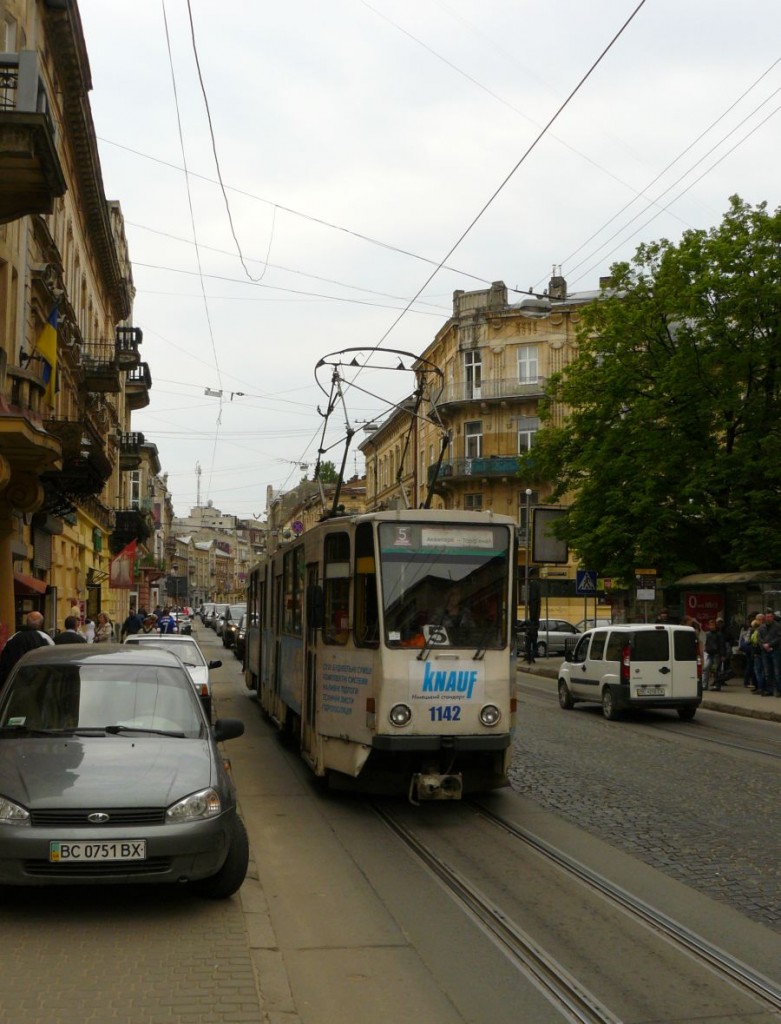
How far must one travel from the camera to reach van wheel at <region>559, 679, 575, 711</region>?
75.2 feet

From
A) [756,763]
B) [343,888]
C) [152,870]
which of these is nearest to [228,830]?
[152,870]

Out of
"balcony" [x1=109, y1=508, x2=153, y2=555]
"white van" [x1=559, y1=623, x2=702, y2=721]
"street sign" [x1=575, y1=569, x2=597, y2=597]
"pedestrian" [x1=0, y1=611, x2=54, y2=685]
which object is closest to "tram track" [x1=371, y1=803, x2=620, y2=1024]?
"pedestrian" [x1=0, y1=611, x2=54, y2=685]

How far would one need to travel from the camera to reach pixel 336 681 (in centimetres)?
1132

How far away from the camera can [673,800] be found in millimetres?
11273

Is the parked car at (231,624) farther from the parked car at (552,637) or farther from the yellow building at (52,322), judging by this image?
the parked car at (552,637)

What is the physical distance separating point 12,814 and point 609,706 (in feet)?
50.8

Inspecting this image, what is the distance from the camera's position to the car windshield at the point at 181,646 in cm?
1895

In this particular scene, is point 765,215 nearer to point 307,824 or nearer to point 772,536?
point 772,536

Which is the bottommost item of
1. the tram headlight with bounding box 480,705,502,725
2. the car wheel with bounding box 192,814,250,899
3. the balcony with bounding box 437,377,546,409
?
the car wheel with bounding box 192,814,250,899

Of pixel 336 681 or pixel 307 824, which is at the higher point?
pixel 336 681

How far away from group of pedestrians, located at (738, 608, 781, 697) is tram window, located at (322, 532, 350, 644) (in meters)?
14.9

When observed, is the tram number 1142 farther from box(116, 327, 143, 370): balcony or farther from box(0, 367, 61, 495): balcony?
box(116, 327, 143, 370): balcony

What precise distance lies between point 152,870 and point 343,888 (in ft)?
5.44

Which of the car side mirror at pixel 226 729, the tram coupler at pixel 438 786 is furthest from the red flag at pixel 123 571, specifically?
the car side mirror at pixel 226 729
